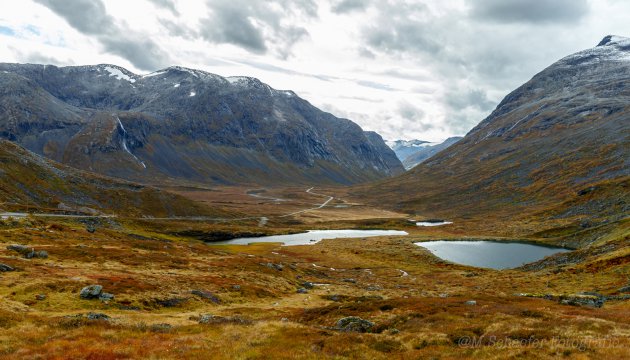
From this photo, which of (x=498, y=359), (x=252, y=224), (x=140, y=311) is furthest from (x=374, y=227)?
(x=498, y=359)

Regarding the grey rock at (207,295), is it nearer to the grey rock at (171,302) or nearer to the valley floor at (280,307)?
the valley floor at (280,307)

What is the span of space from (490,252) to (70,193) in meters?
151

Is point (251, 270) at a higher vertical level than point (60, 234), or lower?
lower

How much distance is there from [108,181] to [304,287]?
149m

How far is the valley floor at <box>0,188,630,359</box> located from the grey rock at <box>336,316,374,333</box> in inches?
36.2

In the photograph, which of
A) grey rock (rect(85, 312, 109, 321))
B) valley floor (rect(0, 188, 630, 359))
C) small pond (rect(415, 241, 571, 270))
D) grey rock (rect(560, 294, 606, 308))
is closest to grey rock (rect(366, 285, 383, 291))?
valley floor (rect(0, 188, 630, 359))

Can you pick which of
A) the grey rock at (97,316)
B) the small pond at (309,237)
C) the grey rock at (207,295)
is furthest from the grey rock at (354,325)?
the small pond at (309,237)

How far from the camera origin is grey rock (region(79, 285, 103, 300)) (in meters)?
40.3

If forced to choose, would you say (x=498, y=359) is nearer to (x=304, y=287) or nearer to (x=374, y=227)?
(x=304, y=287)

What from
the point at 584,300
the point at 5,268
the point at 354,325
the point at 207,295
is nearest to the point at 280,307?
the point at 207,295

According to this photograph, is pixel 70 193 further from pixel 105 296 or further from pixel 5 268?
pixel 105 296

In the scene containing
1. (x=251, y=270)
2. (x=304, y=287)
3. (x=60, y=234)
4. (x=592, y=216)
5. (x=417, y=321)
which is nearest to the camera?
(x=417, y=321)

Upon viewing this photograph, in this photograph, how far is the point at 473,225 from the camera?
185625 millimetres

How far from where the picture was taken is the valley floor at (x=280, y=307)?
79.3ft
